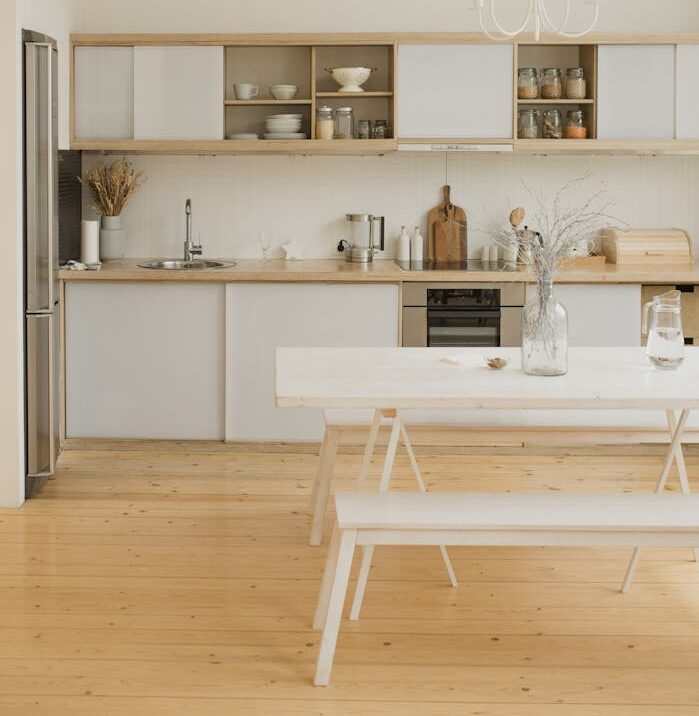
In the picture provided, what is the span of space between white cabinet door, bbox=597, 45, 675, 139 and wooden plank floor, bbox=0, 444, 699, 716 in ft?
6.36

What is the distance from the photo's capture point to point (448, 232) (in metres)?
6.71

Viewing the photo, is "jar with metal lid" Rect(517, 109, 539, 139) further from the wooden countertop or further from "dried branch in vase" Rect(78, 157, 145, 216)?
"dried branch in vase" Rect(78, 157, 145, 216)

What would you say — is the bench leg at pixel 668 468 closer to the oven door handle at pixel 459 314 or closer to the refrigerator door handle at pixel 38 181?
the oven door handle at pixel 459 314

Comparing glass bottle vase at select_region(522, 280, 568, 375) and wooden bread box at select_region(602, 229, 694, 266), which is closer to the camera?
glass bottle vase at select_region(522, 280, 568, 375)

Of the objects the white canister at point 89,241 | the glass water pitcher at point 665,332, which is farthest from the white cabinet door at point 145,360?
the glass water pitcher at point 665,332

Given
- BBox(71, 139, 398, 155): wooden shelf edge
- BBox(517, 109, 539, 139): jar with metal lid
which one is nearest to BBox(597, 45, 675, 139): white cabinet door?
BBox(517, 109, 539, 139): jar with metal lid

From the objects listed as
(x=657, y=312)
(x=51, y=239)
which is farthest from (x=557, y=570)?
(x=51, y=239)

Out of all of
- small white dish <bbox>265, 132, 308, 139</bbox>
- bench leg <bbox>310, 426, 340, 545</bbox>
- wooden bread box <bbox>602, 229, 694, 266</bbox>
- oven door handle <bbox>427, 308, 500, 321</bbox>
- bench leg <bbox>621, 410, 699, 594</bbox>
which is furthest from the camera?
wooden bread box <bbox>602, 229, 694, 266</bbox>

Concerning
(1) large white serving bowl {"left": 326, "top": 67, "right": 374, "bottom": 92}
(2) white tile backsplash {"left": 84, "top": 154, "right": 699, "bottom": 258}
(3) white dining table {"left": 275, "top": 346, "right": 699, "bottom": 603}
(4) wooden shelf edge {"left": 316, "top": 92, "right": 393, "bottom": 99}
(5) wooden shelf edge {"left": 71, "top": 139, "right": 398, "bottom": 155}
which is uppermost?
(1) large white serving bowl {"left": 326, "top": 67, "right": 374, "bottom": 92}

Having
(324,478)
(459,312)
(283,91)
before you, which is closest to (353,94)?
(283,91)

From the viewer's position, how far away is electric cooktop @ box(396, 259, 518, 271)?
245 inches

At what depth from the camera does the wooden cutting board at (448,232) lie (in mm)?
6711

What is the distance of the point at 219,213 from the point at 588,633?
3702mm

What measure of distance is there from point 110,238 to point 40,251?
4.58ft
